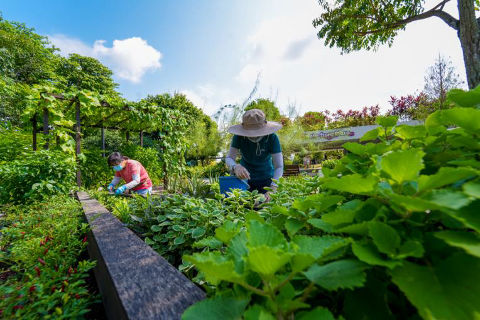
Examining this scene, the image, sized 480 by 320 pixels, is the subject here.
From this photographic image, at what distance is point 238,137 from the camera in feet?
10.3

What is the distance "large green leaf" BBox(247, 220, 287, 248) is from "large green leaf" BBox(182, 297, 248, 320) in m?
0.09

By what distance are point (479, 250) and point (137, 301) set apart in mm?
734

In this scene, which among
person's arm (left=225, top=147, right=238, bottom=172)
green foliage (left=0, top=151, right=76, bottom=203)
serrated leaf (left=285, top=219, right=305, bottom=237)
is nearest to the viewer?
serrated leaf (left=285, top=219, right=305, bottom=237)

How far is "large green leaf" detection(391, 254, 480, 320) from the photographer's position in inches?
9.9

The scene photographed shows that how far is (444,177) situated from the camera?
1.04ft

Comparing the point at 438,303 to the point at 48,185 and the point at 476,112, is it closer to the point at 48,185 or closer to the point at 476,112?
the point at 476,112

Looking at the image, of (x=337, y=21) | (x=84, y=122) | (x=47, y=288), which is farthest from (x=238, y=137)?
(x=337, y=21)

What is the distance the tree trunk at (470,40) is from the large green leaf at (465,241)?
7.54m

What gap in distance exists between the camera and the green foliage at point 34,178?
3215 millimetres

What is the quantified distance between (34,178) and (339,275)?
4.36 meters

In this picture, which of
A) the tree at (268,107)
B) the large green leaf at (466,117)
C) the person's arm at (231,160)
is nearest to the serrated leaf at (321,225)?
the large green leaf at (466,117)

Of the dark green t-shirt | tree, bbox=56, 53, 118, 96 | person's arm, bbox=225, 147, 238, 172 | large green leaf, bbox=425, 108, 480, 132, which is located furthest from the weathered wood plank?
tree, bbox=56, 53, 118, 96

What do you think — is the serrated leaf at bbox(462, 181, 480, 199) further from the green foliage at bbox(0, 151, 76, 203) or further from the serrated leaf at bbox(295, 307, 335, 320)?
the green foliage at bbox(0, 151, 76, 203)

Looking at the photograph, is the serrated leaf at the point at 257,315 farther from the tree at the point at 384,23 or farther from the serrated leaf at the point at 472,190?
the tree at the point at 384,23
